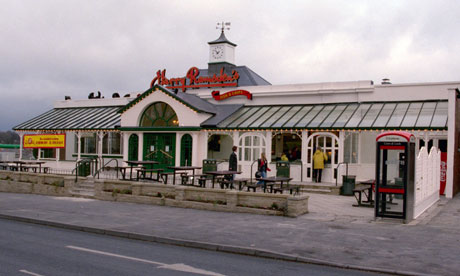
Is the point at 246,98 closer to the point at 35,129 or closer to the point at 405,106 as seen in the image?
the point at 405,106

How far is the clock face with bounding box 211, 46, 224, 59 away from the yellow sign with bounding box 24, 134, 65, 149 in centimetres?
1183

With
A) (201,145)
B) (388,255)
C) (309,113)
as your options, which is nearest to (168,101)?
(201,145)

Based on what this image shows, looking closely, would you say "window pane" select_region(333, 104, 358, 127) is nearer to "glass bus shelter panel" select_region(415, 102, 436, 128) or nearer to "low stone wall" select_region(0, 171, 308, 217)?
"glass bus shelter panel" select_region(415, 102, 436, 128)

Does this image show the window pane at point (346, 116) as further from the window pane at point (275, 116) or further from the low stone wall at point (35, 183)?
the low stone wall at point (35, 183)

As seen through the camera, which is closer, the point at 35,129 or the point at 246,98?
the point at 246,98

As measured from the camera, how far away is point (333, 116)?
23.3 meters

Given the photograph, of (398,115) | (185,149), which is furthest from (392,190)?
(185,149)

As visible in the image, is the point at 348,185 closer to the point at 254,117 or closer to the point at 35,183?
the point at 254,117

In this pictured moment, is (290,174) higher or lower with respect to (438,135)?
lower

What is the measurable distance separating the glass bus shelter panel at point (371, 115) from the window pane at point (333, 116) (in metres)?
1.46

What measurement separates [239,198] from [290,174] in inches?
329

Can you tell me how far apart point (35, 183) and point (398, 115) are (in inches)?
676

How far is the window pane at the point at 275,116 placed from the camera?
78.7 feet

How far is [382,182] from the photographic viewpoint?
12977 mm
